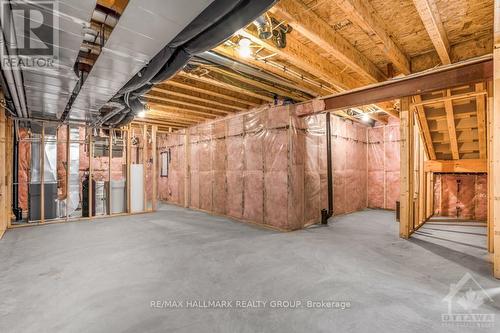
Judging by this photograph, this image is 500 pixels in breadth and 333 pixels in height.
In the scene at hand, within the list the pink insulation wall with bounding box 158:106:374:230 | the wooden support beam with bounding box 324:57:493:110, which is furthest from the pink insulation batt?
the wooden support beam with bounding box 324:57:493:110

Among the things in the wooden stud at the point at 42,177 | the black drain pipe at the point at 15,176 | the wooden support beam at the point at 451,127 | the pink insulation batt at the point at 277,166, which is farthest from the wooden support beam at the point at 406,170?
the black drain pipe at the point at 15,176

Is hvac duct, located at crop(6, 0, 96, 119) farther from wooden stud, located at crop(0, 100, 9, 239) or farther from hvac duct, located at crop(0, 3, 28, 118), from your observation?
wooden stud, located at crop(0, 100, 9, 239)

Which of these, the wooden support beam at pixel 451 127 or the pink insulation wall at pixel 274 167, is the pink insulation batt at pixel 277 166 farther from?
the wooden support beam at pixel 451 127

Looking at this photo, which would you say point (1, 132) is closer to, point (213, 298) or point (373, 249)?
point (213, 298)

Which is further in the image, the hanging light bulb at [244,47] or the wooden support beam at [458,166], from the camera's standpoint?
the wooden support beam at [458,166]

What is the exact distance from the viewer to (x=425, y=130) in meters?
4.74

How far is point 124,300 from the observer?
6.56 ft

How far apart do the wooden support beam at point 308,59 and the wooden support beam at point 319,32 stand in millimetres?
259

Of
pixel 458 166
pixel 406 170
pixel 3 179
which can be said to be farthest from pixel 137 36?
pixel 458 166

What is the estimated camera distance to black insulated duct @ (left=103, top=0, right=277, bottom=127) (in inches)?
A: 57.1

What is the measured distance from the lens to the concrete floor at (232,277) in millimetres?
1744

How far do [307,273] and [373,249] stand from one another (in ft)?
4.38

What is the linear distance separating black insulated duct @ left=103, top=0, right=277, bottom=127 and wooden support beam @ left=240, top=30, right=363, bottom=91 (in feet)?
2.21

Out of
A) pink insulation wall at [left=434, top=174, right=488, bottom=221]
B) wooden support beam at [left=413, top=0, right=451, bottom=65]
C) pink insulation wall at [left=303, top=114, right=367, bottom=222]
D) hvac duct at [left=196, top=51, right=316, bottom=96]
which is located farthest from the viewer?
pink insulation wall at [left=434, top=174, right=488, bottom=221]
